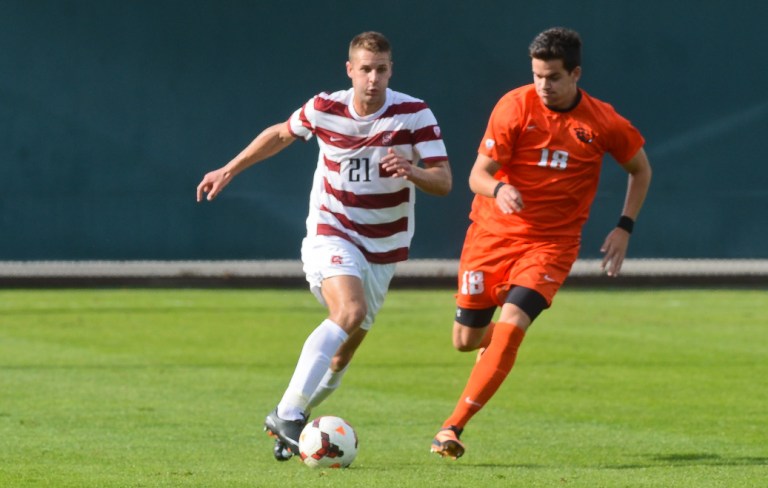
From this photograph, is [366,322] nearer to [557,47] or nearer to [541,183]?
[541,183]

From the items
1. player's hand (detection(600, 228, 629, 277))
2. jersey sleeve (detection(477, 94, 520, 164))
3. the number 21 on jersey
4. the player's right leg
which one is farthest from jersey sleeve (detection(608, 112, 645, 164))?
the player's right leg

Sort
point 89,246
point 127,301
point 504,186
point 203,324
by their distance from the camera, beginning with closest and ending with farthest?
1. point 504,186
2. point 203,324
3. point 127,301
4. point 89,246

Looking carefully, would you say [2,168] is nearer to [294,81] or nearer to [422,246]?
[294,81]

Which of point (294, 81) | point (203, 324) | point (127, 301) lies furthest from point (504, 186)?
point (294, 81)

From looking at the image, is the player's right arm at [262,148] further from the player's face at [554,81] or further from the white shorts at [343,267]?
the player's face at [554,81]

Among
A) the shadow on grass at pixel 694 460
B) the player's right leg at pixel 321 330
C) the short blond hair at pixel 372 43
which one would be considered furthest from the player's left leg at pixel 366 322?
the shadow on grass at pixel 694 460

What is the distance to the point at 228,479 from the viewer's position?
6574 mm

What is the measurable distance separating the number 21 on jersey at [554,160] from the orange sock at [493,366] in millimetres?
974

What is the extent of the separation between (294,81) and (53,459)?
12.8 m

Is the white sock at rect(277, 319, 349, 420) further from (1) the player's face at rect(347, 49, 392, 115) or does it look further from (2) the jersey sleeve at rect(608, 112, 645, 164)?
(2) the jersey sleeve at rect(608, 112, 645, 164)

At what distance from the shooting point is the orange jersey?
786 cm

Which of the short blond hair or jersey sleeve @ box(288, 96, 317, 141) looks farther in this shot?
jersey sleeve @ box(288, 96, 317, 141)

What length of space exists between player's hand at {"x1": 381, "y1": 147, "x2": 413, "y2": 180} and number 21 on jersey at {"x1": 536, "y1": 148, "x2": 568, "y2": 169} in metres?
1.00

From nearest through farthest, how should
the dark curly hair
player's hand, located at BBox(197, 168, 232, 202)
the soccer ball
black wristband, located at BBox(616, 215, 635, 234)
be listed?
the soccer ball
the dark curly hair
player's hand, located at BBox(197, 168, 232, 202)
black wristband, located at BBox(616, 215, 635, 234)
